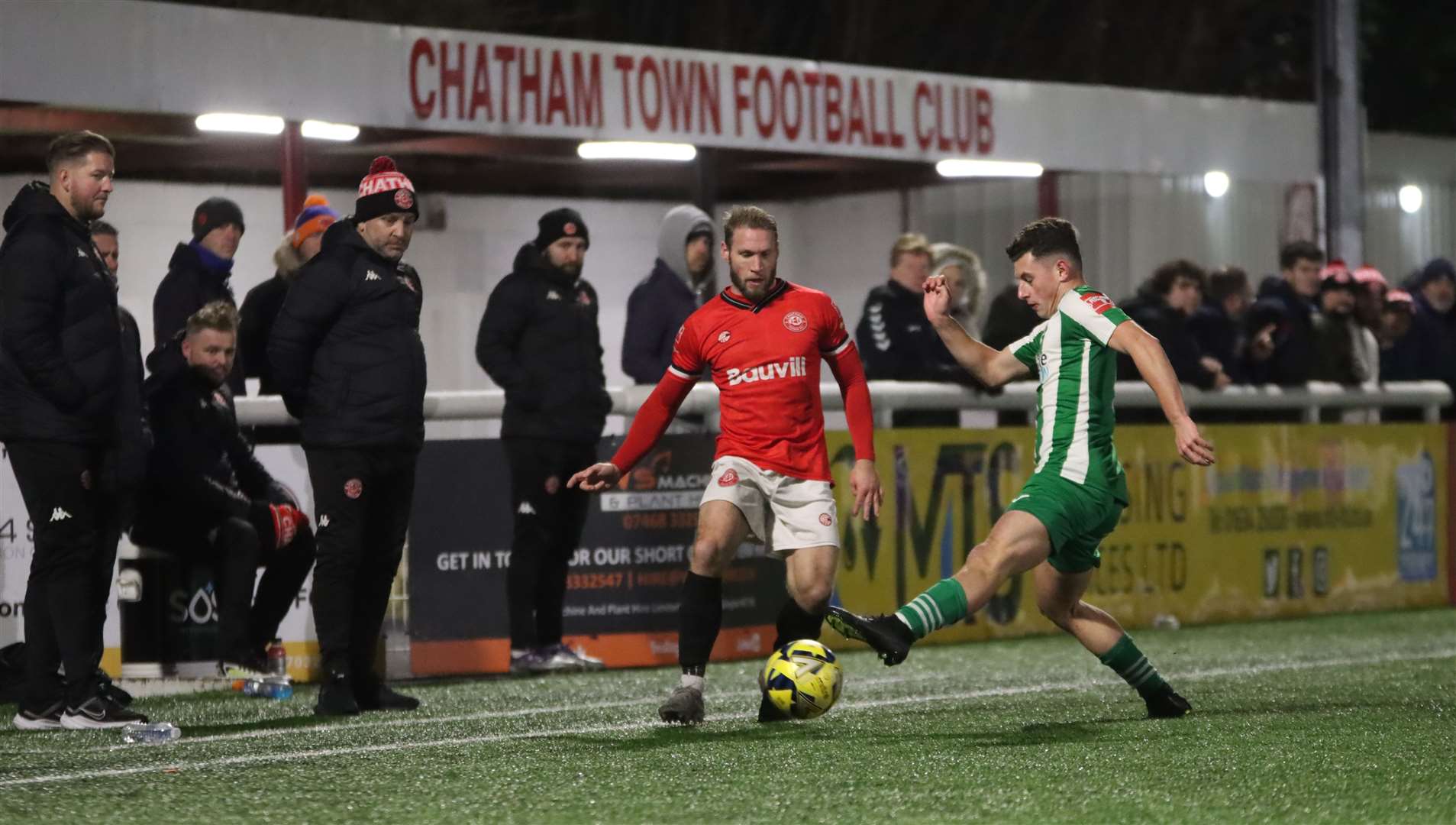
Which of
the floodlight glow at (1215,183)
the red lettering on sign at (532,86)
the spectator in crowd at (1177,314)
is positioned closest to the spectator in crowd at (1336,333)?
the spectator in crowd at (1177,314)

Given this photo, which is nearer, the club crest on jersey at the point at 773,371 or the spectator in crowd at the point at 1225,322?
the club crest on jersey at the point at 773,371

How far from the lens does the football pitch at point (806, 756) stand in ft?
19.1

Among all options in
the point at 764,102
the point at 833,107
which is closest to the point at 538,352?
the point at 764,102

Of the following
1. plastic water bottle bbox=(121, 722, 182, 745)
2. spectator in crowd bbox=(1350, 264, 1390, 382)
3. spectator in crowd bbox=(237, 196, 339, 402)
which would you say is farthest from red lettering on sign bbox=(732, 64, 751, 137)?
plastic water bottle bbox=(121, 722, 182, 745)

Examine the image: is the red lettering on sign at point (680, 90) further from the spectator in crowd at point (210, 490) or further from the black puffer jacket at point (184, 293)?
the spectator in crowd at point (210, 490)

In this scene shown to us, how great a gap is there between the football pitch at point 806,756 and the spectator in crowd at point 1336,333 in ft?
15.1

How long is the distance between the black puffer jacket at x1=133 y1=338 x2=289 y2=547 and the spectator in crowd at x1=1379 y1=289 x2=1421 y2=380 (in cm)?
877

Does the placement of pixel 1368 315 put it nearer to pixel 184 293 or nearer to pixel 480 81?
pixel 480 81

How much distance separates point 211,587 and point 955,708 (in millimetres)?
3427

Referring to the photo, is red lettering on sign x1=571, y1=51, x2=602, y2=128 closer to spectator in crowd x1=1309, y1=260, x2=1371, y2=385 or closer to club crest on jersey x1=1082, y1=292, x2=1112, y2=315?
spectator in crowd x1=1309, y1=260, x2=1371, y2=385

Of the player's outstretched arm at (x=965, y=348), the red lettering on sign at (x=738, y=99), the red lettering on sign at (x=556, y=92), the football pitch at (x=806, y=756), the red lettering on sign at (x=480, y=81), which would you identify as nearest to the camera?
the football pitch at (x=806, y=756)

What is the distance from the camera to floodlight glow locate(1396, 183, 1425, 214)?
21.2 meters

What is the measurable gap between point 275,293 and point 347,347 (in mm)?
2071

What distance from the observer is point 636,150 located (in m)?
14.5
